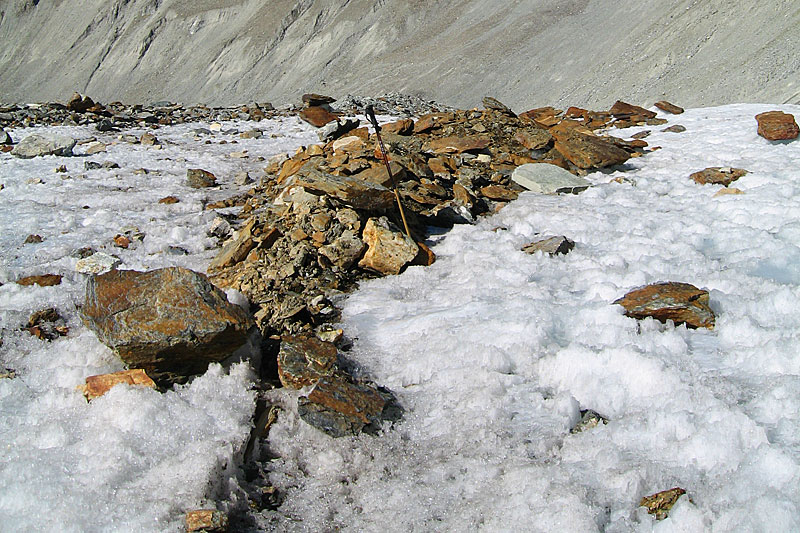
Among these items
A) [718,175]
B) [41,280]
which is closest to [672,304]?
[718,175]

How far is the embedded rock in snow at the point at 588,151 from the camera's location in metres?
8.13

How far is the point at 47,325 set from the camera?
4.27m

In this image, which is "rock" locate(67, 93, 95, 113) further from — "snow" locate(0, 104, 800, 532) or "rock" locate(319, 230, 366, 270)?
"rock" locate(319, 230, 366, 270)

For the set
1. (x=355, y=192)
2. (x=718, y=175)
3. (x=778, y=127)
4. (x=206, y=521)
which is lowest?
(x=718, y=175)

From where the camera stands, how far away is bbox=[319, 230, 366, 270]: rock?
17.0 feet

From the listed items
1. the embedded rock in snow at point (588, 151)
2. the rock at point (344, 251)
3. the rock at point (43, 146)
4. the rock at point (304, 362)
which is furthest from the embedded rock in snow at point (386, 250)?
the rock at point (43, 146)

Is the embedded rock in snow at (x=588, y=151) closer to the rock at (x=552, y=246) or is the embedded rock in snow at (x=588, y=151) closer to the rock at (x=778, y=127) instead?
the rock at (x=778, y=127)

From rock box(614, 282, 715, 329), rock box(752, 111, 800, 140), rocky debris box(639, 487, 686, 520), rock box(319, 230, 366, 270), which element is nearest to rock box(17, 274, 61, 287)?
rock box(319, 230, 366, 270)

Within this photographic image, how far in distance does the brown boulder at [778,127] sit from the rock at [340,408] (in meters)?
8.15

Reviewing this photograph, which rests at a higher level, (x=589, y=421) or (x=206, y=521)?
(x=206, y=521)

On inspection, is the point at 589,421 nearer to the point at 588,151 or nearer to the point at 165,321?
the point at 165,321

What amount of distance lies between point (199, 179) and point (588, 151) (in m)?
6.17

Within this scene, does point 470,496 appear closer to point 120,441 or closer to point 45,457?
point 120,441

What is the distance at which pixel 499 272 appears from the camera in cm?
495
